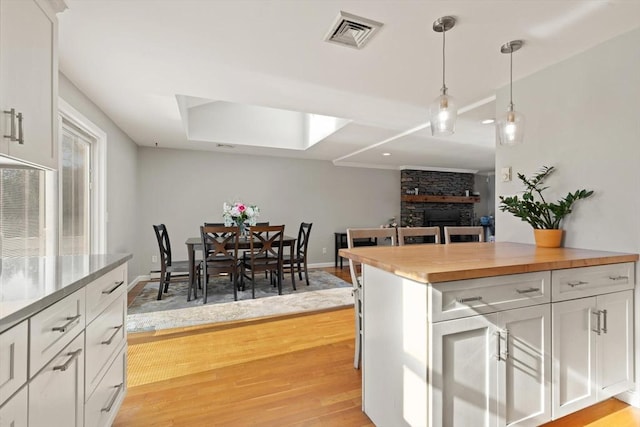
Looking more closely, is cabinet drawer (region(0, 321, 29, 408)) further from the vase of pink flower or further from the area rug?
the vase of pink flower

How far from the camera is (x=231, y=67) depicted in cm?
231

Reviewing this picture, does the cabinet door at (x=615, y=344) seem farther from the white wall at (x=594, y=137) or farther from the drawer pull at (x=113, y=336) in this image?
the drawer pull at (x=113, y=336)

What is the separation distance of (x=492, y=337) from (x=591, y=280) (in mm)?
785

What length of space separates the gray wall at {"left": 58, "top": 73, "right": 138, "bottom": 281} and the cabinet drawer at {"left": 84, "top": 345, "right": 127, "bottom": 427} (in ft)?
7.42

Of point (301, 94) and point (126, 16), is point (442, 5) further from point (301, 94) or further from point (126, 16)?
point (126, 16)

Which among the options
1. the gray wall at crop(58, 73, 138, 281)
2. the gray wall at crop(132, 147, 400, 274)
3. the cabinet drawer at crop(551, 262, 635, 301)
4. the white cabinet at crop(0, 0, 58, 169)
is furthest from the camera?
the gray wall at crop(132, 147, 400, 274)

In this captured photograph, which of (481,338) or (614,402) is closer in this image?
(481,338)

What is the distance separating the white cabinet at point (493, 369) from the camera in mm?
1220

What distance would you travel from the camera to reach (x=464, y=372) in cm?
126

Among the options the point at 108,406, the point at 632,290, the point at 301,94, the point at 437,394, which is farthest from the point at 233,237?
the point at 632,290

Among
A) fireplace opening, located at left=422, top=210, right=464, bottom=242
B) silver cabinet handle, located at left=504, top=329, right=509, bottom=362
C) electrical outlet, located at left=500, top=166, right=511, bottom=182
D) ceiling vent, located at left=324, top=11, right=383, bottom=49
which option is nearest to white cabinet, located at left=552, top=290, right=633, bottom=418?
silver cabinet handle, located at left=504, top=329, right=509, bottom=362

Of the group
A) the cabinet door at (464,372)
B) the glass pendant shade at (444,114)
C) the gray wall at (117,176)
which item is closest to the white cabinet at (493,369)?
the cabinet door at (464,372)

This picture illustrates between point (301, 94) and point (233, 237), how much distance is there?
82.6 inches

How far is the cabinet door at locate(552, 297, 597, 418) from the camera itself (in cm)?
147
